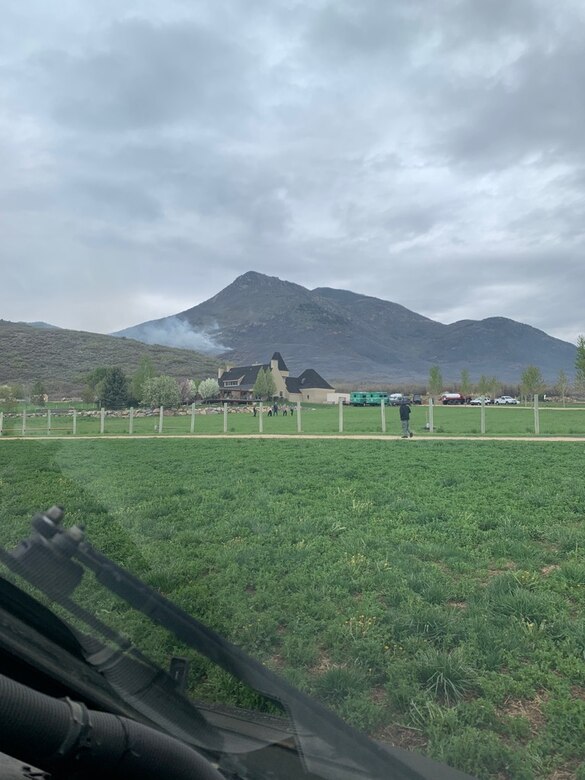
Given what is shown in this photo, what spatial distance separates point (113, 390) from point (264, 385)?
2.04m

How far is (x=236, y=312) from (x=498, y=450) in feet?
36.5

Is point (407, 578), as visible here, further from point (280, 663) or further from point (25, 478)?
point (25, 478)

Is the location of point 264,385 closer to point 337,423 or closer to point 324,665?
point 324,665

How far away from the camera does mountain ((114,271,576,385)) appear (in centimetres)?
366

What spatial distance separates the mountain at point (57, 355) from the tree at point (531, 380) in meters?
29.0

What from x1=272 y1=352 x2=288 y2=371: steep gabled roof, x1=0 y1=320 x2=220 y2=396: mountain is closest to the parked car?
x1=272 y1=352 x2=288 y2=371: steep gabled roof

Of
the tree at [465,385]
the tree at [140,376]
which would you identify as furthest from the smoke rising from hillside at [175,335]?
the tree at [465,385]

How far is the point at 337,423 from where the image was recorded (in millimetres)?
23391

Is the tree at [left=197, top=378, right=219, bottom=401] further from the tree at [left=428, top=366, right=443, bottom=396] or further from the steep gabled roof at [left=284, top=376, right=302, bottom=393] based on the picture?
the tree at [left=428, top=366, right=443, bottom=396]

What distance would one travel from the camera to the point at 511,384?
105ft

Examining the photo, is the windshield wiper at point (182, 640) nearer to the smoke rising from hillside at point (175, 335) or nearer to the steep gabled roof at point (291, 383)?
the smoke rising from hillside at point (175, 335)

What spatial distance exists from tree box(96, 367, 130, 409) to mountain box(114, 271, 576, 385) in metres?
0.20

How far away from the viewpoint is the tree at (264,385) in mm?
4488

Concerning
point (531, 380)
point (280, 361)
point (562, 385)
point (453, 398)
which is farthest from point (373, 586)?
point (453, 398)
